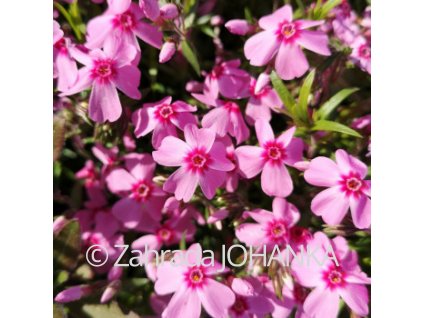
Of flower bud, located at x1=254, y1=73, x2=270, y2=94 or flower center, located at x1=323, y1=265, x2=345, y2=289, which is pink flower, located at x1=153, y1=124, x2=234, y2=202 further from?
flower center, located at x1=323, y1=265, x2=345, y2=289

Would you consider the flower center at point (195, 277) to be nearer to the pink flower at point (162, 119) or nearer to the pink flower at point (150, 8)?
the pink flower at point (162, 119)

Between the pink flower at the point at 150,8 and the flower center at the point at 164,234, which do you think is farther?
the flower center at the point at 164,234

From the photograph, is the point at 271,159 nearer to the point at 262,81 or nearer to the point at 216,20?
the point at 262,81

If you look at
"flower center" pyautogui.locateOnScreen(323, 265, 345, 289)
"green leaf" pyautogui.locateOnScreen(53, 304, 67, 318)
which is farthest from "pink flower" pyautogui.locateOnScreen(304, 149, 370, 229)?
"green leaf" pyautogui.locateOnScreen(53, 304, 67, 318)

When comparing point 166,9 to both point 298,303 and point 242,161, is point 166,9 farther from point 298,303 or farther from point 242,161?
point 298,303

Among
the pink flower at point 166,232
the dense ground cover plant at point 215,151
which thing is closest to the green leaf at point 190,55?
the dense ground cover plant at point 215,151

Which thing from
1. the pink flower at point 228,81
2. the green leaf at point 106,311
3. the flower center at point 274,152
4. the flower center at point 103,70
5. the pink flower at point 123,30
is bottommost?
the green leaf at point 106,311
